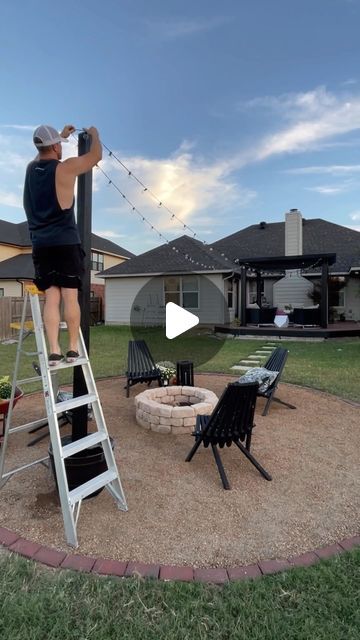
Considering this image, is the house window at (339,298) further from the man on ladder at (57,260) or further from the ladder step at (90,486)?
the ladder step at (90,486)

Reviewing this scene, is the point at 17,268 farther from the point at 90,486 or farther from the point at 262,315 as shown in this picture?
the point at 90,486

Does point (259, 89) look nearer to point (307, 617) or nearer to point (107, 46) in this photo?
point (107, 46)

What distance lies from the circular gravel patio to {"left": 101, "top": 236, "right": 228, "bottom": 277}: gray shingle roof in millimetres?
12957

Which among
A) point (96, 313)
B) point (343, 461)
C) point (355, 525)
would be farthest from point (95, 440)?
point (96, 313)

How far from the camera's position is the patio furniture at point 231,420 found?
129 inches

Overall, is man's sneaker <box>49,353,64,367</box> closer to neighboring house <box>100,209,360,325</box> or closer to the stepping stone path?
the stepping stone path

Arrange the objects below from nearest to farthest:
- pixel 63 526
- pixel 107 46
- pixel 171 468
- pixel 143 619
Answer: pixel 143 619
pixel 63 526
pixel 171 468
pixel 107 46

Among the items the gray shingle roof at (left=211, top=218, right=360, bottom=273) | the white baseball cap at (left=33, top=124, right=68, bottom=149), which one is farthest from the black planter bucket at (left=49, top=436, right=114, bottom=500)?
the gray shingle roof at (left=211, top=218, right=360, bottom=273)

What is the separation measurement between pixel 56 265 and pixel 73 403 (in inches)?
41.6

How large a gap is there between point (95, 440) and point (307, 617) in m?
1.69

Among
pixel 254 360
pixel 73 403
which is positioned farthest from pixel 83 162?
pixel 254 360

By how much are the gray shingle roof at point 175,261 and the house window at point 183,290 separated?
1.79 feet

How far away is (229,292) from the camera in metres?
18.1

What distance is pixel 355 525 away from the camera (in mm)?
2711
